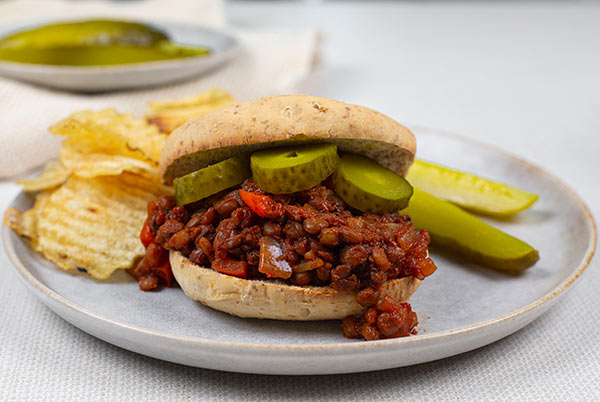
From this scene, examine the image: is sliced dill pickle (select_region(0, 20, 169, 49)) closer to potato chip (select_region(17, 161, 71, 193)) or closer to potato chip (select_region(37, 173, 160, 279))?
potato chip (select_region(17, 161, 71, 193))

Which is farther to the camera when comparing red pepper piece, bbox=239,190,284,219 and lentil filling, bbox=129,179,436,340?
red pepper piece, bbox=239,190,284,219

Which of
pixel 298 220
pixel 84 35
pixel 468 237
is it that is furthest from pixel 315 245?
pixel 84 35

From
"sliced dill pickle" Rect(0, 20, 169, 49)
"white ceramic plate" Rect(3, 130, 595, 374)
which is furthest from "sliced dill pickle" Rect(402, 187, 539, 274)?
"sliced dill pickle" Rect(0, 20, 169, 49)

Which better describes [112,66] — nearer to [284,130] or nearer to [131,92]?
[131,92]

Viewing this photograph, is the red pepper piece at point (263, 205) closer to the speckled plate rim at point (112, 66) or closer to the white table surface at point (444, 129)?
the white table surface at point (444, 129)

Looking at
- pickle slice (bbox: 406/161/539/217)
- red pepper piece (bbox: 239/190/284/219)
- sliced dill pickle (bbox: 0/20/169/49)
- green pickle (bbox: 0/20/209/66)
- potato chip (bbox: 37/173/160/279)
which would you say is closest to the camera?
red pepper piece (bbox: 239/190/284/219)

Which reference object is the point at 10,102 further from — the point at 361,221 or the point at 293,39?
the point at 361,221

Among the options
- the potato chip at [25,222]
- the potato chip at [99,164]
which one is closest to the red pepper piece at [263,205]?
the potato chip at [99,164]
